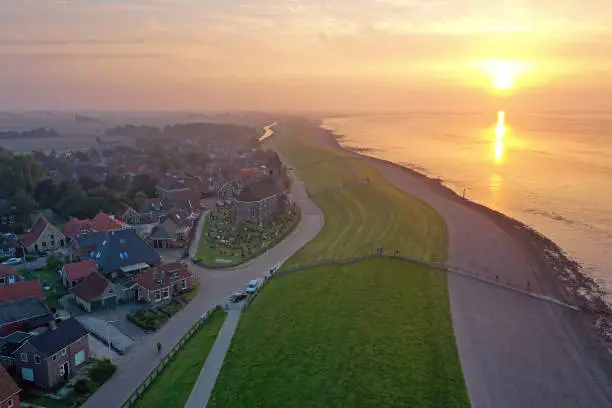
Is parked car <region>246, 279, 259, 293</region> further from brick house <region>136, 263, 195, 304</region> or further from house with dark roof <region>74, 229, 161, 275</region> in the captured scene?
house with dark roof <region>74, 229, 161, 275</region>

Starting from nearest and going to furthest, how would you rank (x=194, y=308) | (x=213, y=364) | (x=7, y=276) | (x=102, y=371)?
(x=102, y=371) < (x=213, y=364) < (x=194, y=308) < (x=7, y=276)

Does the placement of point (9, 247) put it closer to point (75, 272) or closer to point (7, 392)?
point (75, 272)

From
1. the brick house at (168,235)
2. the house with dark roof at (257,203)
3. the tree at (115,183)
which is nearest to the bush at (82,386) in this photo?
the brick house at (168,235)

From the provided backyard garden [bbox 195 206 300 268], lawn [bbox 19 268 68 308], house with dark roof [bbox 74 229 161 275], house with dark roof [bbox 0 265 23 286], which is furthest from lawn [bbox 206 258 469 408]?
house with dark roof [bbox 0 265 23 286]

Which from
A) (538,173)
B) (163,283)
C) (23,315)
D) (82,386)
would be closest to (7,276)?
(23,315)

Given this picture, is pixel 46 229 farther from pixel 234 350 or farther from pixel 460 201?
pixel 460 201

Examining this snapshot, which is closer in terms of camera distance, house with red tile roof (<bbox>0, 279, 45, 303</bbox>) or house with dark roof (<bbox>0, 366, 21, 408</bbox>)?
house with dark roof (<bbox>0, 366, 21, 408</bbox>)
